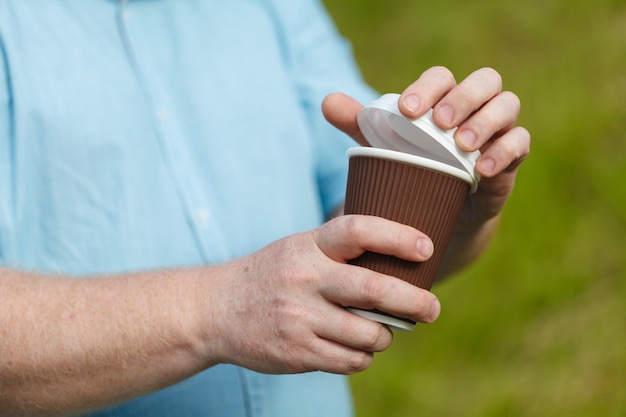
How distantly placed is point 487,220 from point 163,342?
574 mm

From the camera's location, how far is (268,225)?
1452 millimetres

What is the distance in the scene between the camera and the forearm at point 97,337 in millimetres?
1056

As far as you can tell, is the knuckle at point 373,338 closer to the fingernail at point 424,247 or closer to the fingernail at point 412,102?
the fingernail at point 424,247

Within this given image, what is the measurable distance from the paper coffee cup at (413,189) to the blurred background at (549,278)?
134 centimetres

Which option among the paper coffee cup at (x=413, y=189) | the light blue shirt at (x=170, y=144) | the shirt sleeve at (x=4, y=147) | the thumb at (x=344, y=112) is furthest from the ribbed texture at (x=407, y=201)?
the shirt sleeve at (x=4, y=147)

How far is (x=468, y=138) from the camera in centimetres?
103

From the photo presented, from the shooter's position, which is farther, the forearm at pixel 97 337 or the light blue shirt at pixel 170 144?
the light blue shirt at pixel 170 144

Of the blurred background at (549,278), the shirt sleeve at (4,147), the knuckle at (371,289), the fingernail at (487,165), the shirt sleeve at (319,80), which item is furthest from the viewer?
the blurred background at (549,278)

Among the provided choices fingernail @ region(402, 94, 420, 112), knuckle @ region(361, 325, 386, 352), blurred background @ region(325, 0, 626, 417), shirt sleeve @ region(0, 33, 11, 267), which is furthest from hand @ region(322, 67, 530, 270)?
blurred background @ region(325, 0, 626, 417)

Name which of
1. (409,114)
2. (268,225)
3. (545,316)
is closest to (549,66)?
(545,316)

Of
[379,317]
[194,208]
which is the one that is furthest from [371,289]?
[194,208]

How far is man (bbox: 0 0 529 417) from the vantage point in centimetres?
99

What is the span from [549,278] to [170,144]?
→ 1.39 m

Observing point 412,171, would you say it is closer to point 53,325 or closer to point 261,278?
point 261,278
